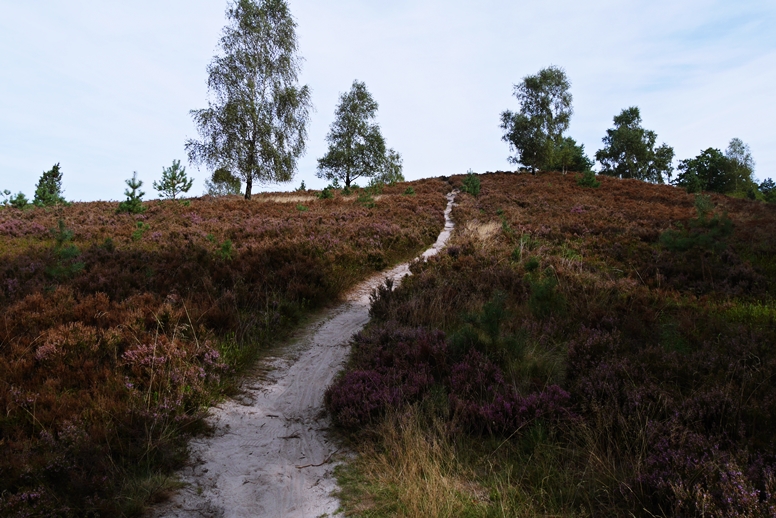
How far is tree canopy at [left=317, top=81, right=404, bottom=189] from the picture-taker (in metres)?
40.2

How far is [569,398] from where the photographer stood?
172 inches

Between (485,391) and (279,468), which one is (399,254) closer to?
(485,391)

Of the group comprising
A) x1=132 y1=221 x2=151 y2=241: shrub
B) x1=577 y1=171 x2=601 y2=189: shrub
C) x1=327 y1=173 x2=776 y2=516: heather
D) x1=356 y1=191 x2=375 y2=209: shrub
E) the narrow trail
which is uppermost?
x1=577 y1=171 x2=601 y2=189: shrub

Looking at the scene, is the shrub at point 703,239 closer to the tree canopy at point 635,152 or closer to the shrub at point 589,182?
the shrub at point 589,182

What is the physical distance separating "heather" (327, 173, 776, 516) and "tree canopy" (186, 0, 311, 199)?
64.7ft

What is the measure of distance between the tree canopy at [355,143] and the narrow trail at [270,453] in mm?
35321

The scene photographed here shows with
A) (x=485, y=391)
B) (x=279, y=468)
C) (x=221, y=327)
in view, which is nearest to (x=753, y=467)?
(x=485, y=391)

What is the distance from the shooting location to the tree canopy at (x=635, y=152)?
59.4 meters

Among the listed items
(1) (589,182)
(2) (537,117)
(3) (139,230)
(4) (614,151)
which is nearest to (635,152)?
(4) (614,151)

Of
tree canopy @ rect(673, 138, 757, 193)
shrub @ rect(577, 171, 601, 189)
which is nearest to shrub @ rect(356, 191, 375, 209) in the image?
shrub @ rect(577, 171, 601, 189)

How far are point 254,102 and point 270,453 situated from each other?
25.2 m

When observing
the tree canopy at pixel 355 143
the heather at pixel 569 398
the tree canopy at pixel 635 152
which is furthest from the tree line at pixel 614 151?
the heather at pixel 569 398

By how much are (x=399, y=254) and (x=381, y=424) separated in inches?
407

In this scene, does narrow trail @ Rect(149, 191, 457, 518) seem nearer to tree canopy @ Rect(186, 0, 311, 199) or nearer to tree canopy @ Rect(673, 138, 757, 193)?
tree canopy @ Rect(186, 0, 311, 199)
